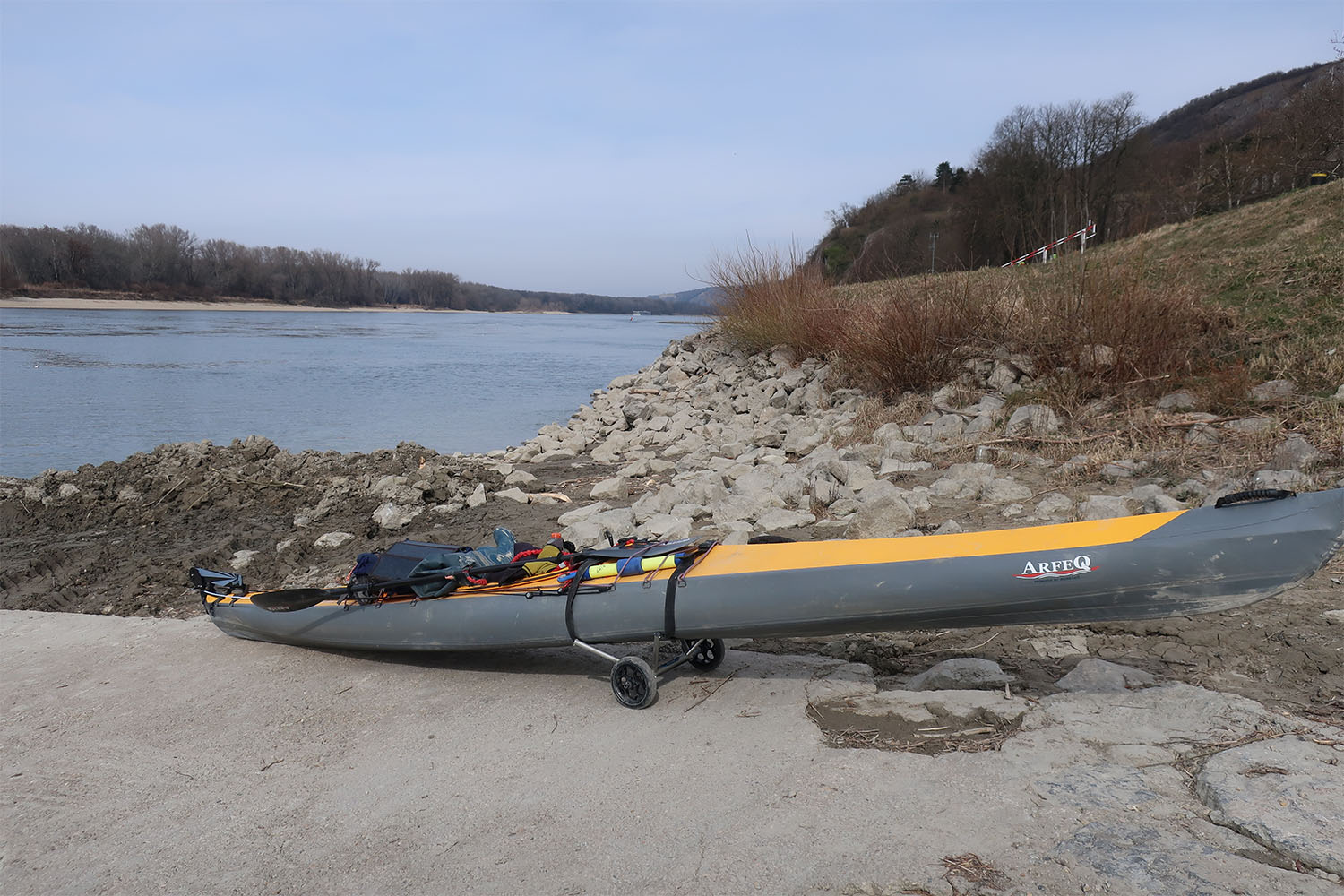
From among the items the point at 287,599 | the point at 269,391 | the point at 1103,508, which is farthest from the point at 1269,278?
the point at 269,391

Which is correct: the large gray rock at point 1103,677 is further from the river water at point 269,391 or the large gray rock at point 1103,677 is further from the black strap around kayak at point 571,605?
the river water at point 269,391

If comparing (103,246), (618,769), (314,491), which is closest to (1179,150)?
(314,491)

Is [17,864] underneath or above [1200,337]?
underneath

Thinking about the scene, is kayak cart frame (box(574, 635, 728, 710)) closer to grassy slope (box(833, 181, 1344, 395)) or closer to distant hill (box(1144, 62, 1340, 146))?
grassy slope (box(833, 181, 1344, 395))

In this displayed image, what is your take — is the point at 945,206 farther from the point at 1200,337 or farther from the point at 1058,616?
the point at 1058,616

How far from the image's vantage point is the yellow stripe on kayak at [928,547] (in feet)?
9.78

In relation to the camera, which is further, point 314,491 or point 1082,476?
point 314,491

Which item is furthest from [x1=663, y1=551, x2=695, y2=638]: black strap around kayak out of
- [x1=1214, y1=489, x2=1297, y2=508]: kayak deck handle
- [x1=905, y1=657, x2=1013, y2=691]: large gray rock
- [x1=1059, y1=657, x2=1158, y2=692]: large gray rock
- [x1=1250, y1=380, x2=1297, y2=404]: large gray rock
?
[x1=1250, y1=380, x2=1297, y2=404]: large gray rock

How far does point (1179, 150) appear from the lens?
32.0 m

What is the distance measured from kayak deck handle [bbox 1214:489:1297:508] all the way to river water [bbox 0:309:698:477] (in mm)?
10670

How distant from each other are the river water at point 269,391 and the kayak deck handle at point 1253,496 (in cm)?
1067

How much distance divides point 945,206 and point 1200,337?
31313 mm

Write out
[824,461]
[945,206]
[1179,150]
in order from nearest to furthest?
[824,461] < [1179,150] < [945,206]

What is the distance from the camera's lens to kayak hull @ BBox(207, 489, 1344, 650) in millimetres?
2771
